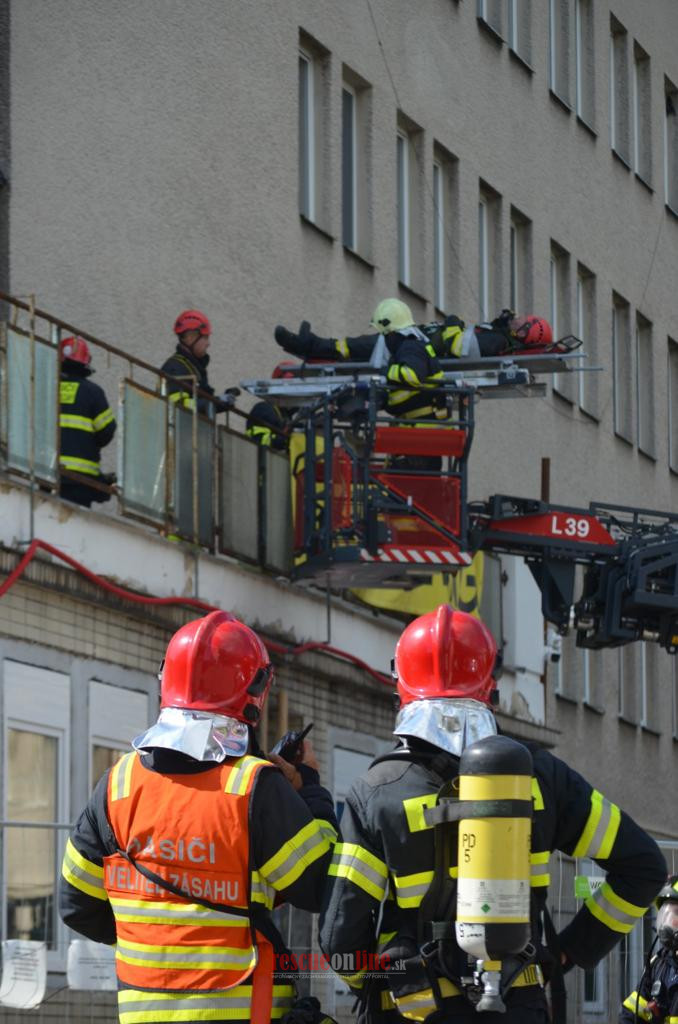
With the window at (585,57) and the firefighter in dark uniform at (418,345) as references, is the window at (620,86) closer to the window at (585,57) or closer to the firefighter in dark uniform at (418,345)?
the window at (585,57)

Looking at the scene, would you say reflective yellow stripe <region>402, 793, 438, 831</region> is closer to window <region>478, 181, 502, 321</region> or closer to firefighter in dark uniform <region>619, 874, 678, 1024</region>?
firefighter in dark uniform <region>619, 874, 678, 1024</region>

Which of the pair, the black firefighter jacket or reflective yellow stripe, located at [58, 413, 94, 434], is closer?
the black firefighter jacket

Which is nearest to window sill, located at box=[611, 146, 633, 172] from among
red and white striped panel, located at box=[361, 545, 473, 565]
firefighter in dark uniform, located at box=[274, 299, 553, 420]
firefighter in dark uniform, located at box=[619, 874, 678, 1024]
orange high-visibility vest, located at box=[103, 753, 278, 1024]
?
firefighter in dark uniform, located at box=[274, 299, 553, 420]

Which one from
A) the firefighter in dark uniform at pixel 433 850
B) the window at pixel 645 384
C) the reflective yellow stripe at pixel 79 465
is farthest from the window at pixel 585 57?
the firefighter in dark uniform at pixel 433 850

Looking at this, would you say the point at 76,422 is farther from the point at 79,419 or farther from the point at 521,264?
the point at 521,264

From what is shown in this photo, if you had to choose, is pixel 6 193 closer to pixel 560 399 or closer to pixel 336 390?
pixel 336 390

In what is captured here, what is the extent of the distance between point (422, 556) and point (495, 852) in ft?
39.4

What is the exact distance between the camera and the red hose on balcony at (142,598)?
1367 centimetres

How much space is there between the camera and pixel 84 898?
6.86m

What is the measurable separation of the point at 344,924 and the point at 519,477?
816 inches

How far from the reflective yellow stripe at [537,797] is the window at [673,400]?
1064 inches

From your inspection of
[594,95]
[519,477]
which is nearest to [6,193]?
[519,477]

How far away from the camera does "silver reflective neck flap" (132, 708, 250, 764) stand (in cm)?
663

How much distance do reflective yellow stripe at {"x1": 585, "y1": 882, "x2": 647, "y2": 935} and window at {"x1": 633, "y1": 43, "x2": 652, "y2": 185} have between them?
26.8 metres
